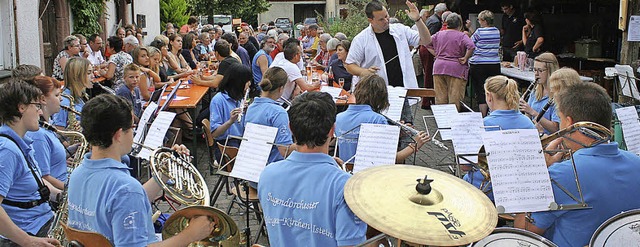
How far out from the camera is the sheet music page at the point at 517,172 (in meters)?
2.79

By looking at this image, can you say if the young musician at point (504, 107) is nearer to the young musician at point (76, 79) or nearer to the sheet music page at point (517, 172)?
the sheet music page at point (517, 172)

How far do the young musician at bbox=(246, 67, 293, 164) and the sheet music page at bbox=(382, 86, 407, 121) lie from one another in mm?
955

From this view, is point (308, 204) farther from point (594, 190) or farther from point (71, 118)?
point (71, 118)

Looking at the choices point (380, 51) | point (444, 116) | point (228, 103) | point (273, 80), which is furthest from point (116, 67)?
point (444, 116)

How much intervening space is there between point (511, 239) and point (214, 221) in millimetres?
1238

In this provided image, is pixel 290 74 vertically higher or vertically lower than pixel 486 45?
lower

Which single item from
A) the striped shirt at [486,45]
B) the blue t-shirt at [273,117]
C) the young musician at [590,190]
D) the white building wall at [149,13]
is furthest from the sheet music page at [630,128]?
the white building wall at [149,13]

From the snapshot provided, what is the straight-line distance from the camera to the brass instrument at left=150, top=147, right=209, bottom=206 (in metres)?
2.82

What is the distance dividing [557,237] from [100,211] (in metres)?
2.12

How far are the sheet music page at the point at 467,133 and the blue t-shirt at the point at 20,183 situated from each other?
8.73ft

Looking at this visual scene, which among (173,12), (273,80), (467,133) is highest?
(173,12)

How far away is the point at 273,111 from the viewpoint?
4711 millimetres

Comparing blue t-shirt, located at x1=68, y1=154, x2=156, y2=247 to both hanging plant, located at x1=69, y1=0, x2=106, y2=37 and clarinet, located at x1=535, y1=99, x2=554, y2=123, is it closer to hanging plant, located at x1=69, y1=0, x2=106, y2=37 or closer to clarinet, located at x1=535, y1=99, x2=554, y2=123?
clarinet, located at x1=535, y1=99, x2=554, y2=123

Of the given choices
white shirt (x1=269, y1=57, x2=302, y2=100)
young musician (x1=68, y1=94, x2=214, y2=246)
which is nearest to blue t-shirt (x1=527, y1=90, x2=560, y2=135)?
white shirt (x1=269, y1=57, x2=302, y2=100)
